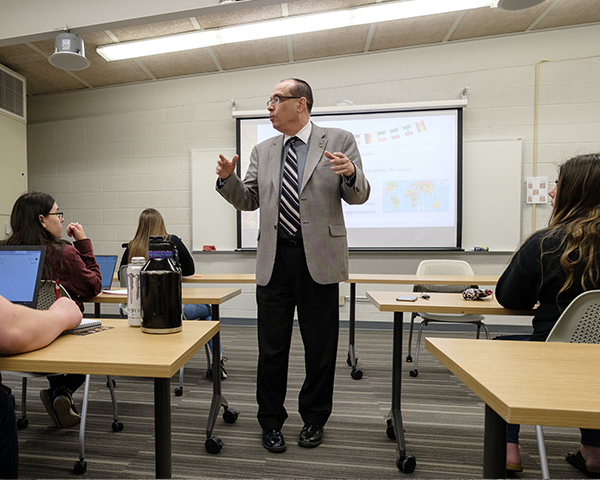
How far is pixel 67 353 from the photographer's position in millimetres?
850

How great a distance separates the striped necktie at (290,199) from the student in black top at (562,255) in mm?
876

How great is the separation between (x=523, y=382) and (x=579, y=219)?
0.88m

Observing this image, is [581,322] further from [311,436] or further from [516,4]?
[516,4]

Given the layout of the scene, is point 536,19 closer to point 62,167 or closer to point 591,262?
point 591,262

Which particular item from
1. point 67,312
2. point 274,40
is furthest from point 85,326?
point 274,40

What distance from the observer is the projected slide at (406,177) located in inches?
152

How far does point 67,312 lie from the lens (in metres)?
0.98

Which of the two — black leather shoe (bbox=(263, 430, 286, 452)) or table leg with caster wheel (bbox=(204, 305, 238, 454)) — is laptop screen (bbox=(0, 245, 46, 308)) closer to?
table leg with caster wheel (bbox=(204, 305, 238, 454))

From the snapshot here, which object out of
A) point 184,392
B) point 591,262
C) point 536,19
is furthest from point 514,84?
point 184,392

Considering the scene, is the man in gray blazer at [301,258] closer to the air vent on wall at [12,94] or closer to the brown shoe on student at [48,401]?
the brown shoe on student at [48,401]

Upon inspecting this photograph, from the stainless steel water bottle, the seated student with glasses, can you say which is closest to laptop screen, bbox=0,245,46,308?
the stainless steel water bottle

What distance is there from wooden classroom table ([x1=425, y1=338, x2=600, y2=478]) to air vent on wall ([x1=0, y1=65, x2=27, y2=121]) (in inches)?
187

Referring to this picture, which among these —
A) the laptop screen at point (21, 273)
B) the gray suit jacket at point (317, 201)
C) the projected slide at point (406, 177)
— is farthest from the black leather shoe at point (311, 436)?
the projected slide at point (406, 177)

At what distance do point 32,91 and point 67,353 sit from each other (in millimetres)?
5006
